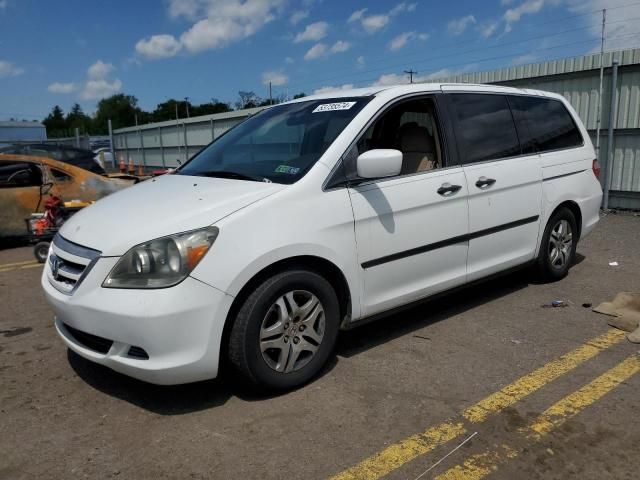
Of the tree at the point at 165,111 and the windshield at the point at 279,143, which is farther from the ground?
the tree at the point at 165,111

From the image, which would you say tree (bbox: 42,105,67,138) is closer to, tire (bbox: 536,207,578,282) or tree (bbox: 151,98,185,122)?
tree (bbox: 151,98,185,122)

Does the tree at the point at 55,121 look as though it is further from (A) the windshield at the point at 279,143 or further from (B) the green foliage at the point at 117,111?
(A) the windshield at the point at 279,143

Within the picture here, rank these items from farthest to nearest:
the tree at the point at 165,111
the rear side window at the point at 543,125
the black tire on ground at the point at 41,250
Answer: the tree at the point at 165,111 → the black tire on ground at the point at 41,250 → the rear side window at the point at 543,125

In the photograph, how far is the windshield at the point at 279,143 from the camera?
3465 mm

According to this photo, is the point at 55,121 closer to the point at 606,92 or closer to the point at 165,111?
the point at 165,111

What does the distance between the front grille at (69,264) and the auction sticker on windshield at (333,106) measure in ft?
6.10

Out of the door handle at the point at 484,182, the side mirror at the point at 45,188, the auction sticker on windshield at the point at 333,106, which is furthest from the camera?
the side mirror at the point at 45,188

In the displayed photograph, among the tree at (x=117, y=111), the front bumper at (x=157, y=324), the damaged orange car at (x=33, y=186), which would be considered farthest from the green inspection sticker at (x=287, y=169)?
the tree at (x=117, y=111)

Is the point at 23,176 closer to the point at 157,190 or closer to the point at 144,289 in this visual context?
the point at 157,190

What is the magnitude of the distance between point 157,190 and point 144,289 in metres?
Answer: 1.06

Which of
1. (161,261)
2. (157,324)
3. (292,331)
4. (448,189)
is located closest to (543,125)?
(448,189)

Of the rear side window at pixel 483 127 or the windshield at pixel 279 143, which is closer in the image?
the windshield at pixel 279 143

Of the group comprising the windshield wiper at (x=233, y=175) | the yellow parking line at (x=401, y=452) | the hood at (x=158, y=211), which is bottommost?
the yellow parking line at (x=401, y=452)

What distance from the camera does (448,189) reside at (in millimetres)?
3877
